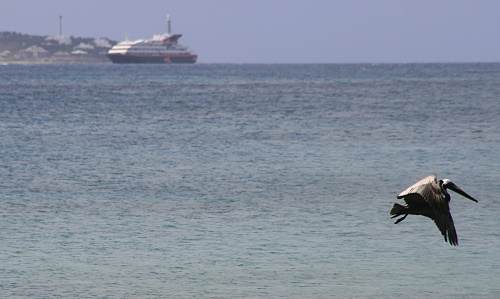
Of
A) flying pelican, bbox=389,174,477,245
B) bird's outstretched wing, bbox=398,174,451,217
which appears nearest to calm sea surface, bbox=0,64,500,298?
flying pelican, bbox=389,174,477,245

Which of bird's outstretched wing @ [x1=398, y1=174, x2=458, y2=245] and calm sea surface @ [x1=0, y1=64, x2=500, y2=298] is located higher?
bird's outstretched wing @ [x1=398, y1=174, x2=458, y2=245]

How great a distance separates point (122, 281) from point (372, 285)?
12.3 feet

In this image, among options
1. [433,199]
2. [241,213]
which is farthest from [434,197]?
[241,213]

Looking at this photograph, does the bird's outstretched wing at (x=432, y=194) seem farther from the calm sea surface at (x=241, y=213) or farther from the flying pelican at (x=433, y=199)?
the calm sea surface at (x=241, y=213)

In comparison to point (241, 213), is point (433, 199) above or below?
above

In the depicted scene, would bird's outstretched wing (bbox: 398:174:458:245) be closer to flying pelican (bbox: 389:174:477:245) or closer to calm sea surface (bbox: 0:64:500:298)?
flying pelican (bbox: 389:174:477:245)

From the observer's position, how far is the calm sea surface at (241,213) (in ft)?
47.6

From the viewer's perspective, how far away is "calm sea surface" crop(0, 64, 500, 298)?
1451 cm

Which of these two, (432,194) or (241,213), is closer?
(432,194)

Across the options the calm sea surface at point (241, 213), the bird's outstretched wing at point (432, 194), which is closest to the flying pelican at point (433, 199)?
the bird's outstretched wing at point (432, 194)

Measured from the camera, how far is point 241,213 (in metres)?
20.4

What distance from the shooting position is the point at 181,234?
17.9 metres

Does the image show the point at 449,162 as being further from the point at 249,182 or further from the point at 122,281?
the point at 122,281

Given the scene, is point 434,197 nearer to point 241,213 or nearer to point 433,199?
point 433,199
